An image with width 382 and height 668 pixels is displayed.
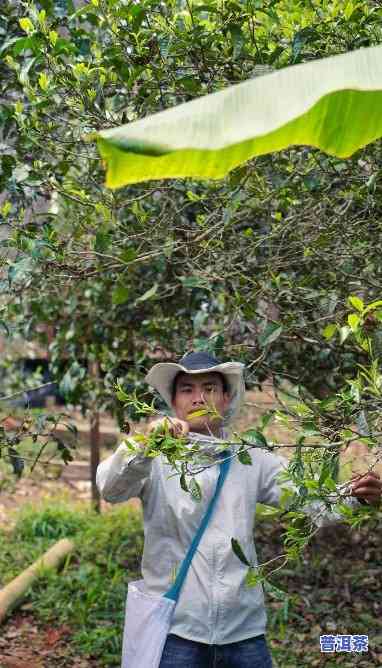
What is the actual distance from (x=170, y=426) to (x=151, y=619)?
25.5 inches

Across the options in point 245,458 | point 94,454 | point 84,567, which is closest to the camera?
point 245,458

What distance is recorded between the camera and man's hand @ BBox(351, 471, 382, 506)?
7.54 ft

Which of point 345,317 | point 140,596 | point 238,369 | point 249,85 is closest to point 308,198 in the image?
point 345,317

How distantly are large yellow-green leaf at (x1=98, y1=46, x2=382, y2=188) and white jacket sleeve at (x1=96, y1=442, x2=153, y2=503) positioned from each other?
3.98ft

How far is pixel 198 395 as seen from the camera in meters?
2.71

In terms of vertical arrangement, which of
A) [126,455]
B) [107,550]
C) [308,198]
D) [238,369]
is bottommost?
[107,550]

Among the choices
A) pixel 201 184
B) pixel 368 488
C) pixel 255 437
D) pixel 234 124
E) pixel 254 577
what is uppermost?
pixel 201 184

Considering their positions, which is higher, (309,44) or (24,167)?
(309,44)

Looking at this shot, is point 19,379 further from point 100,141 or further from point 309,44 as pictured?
point 100,141

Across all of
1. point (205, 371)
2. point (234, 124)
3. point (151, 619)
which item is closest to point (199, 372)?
point (205, 371)

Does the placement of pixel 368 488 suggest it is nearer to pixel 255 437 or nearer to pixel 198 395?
pixel 255 437

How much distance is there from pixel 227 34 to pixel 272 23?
0.25 m

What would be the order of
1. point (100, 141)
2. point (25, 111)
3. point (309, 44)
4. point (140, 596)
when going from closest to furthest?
point (100, 141), point (140, 596), point (309, 44), point (25, 111)

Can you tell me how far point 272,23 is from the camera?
3037mm
